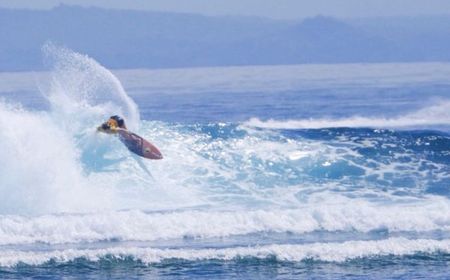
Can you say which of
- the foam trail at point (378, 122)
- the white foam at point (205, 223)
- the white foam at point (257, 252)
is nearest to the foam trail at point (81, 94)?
the white foam at point (205, 223)

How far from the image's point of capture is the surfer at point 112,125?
3306 centimetres

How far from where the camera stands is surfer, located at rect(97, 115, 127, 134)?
33.1m

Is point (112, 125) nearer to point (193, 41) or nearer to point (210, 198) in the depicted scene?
point (210, 198)

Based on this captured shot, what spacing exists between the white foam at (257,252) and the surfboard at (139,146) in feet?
30.5

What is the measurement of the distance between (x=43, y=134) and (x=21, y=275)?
35.0ft

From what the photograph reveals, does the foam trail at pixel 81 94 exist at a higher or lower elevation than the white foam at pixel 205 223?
higher

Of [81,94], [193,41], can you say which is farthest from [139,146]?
[193,41]

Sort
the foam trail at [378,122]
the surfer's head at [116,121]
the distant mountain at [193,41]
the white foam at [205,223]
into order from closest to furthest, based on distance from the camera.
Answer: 1. the white foam at [205,223]
2. the surfer's head at [116,121]
3. the foam trail at [378,122]
4. the distant mountain at [193,41]

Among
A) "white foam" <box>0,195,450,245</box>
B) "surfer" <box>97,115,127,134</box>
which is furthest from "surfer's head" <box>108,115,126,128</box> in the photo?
"white foam" <box>0,195,450,245</box>

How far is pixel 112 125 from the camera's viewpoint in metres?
33.2

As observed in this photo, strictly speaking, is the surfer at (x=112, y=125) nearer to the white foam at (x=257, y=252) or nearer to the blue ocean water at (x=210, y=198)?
the blue ocean water at (x=210, y=198)

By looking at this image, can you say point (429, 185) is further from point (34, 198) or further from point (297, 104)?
point (297, 104)

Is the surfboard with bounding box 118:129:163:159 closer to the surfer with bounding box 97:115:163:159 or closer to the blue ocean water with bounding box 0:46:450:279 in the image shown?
the surfer with bounding box 97:115:163:159

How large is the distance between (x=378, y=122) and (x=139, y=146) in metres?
19.0
